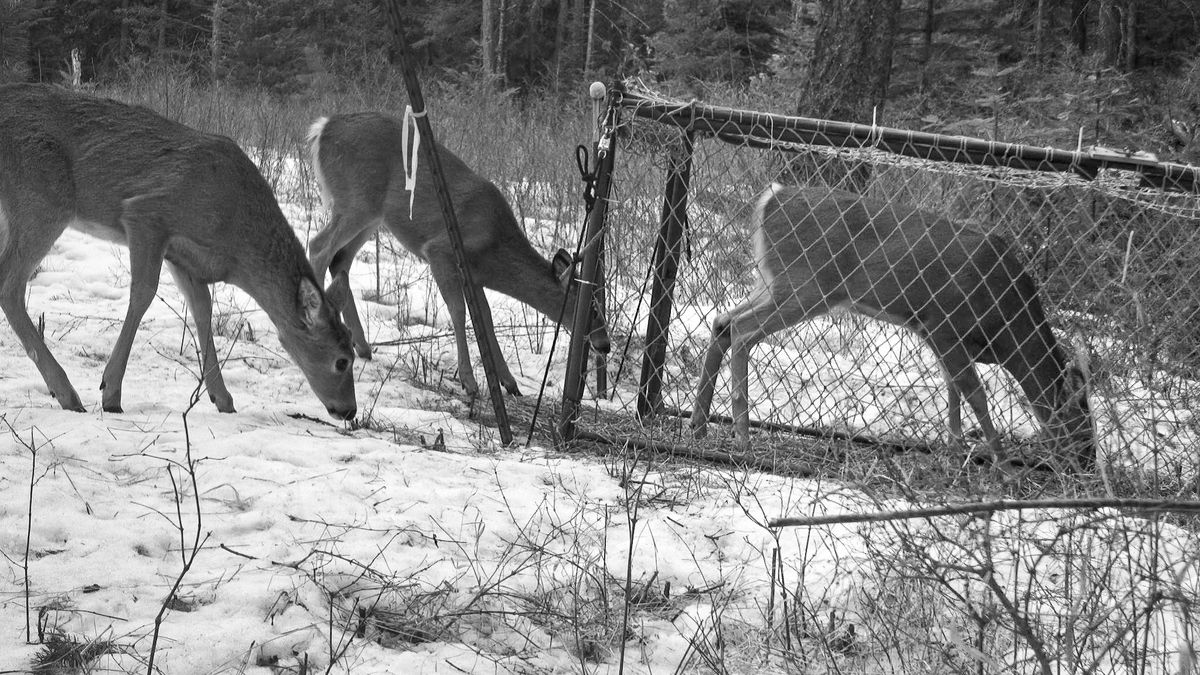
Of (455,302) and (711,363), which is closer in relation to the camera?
(711,363)

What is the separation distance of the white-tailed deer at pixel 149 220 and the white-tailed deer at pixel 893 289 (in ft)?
6.73

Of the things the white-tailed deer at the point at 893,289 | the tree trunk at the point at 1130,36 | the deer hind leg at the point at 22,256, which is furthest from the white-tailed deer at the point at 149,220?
the tree trunk at the point at 1130,36

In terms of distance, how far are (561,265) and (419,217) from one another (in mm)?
973

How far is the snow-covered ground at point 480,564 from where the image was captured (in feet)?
8.79

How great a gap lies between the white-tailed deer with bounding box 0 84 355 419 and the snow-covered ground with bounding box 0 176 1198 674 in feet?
1.21

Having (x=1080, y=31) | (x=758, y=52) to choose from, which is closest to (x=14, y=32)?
(x=758, y=52)

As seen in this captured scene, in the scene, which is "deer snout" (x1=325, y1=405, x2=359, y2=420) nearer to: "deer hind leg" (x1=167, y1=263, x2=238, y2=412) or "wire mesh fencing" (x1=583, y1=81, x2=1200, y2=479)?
"deer hind leg" (x1=167, y1=263, x2=238, y2=412)

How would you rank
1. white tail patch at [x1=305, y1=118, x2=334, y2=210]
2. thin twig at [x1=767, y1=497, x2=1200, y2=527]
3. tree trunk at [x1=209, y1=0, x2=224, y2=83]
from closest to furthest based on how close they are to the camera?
thin twig at [x1=767, y1=497, x2=1200, y2=527] → white tail patch at [x1=305, y1=118, x2=334, y2=210] → tree trunk at [x1=209, y1=0, x2=224, y2=83]

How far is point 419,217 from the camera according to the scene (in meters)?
7.41

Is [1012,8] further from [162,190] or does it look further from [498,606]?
[498,606]

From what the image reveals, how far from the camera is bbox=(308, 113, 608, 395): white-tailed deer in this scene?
24.1 ft

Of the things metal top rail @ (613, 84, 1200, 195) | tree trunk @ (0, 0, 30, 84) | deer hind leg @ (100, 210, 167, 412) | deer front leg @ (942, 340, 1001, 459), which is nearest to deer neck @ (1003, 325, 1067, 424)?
deer front leg @ (942, 340, 1001, 459)

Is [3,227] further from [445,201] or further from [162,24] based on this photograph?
[162,24]

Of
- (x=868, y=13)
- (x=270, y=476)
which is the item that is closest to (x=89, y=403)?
(x=270, y=476)
